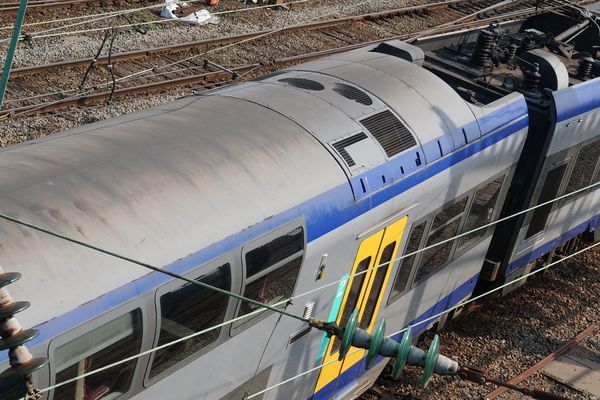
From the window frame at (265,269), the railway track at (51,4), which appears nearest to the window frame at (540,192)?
the window frame at (265,269)

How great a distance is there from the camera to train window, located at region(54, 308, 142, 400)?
505 cm

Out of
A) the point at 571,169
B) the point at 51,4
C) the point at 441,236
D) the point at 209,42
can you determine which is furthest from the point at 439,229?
the point at 51,4

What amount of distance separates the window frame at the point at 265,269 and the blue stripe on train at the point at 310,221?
1.7 inches

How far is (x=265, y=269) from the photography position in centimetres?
650

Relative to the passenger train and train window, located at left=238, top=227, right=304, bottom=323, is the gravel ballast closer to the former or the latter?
the passenger train

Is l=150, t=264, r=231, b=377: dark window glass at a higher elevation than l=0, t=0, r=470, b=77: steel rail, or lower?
higher

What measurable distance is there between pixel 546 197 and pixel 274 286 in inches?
211

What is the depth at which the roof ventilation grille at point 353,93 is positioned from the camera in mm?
8328

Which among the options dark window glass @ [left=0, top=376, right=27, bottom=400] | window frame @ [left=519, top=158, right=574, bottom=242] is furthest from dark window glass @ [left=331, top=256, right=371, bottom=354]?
dark window glass @ [left=0, top=376, right=27, bottom=400]

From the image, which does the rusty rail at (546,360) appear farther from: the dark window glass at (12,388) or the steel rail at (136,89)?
the steel rail at (136,89)

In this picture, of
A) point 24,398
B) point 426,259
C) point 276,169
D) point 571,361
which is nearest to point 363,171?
point 276,169

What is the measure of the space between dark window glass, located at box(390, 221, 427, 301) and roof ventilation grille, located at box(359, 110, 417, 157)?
2.86 ft

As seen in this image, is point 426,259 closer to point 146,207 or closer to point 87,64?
point 146,207

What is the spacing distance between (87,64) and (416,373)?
8.94 meters
